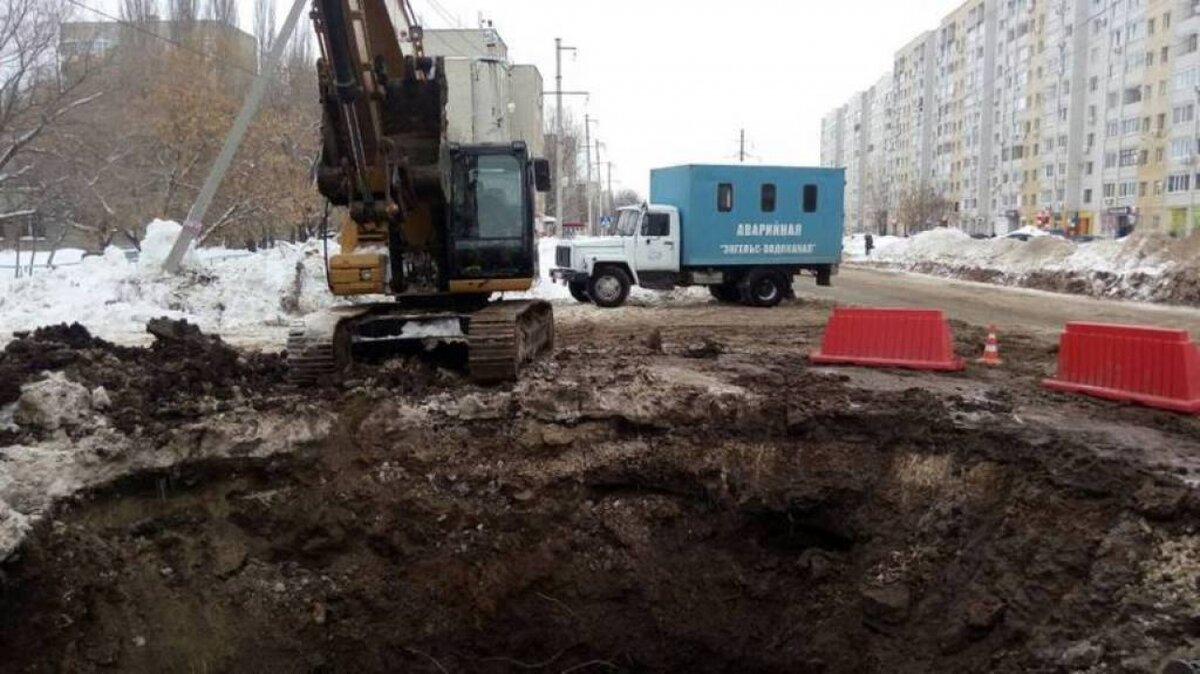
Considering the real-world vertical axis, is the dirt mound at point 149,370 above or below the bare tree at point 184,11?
below

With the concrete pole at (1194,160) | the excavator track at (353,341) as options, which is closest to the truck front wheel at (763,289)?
the excavator track at (353,341)

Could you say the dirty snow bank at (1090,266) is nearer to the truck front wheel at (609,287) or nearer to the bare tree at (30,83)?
the truck front wheel at (609,287)

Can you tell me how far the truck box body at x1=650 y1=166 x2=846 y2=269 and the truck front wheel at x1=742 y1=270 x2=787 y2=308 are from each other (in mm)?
308

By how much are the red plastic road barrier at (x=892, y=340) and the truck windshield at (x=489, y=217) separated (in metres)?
3.66

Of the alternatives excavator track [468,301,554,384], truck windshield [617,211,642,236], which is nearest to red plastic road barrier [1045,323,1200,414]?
excavator track [468,301,554,384]

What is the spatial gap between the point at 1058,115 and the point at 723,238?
239ft

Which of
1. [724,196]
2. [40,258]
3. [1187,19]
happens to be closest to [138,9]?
[40,258]

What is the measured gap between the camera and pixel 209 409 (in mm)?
7477

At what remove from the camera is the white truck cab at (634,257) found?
2030 centimetres

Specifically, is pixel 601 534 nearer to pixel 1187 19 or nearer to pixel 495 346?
pixel 495 346

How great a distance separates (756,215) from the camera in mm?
20562

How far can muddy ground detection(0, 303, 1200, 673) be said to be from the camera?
18.7ft

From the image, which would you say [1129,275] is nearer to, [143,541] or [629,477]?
[629,477]

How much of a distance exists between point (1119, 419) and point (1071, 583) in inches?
101
